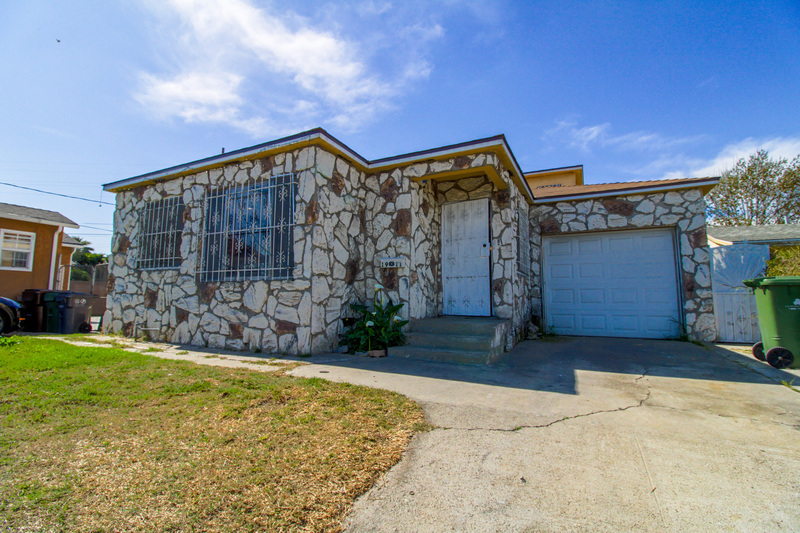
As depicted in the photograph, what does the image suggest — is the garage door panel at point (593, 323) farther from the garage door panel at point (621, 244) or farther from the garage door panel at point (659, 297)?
the garage door panel at point (621, 244)

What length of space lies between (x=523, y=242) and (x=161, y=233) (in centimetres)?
741

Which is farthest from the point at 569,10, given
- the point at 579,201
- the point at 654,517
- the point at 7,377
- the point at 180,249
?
the point at 7,377

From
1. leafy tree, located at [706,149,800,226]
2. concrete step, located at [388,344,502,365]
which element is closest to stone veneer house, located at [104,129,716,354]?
concrete step, located at [388,344,502,365]

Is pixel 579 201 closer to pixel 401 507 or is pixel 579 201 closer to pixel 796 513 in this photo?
pixel 796 513

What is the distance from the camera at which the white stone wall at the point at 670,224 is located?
7.33 meters

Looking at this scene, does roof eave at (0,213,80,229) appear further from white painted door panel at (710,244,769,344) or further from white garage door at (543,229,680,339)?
white painted door panel at (710,244,769,344)

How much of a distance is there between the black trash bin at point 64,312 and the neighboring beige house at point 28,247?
4.86 metres

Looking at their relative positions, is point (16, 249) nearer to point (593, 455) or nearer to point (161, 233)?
point (161, 233)

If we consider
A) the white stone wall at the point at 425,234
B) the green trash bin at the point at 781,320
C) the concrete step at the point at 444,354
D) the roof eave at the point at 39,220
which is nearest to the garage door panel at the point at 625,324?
the white stone wall at the point at 425,234

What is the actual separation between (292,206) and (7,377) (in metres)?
3.87

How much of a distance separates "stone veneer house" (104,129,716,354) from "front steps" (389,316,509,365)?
1.05 ft

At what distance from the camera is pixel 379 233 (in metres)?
6.77

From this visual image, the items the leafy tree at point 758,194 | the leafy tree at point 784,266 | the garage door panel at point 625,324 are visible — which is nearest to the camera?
the leafy tree at point 784,266

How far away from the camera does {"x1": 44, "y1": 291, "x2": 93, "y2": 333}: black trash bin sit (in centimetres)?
866
